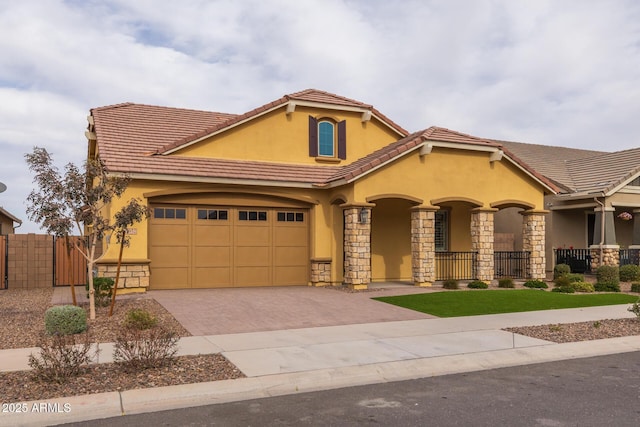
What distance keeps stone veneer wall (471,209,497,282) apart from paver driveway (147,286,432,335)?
3.13 metres

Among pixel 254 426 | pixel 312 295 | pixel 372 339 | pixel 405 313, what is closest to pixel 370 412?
pixel 254 426

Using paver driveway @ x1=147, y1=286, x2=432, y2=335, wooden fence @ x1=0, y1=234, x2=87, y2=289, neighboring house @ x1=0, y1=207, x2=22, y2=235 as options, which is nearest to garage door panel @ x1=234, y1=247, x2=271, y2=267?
paver driveway @ x1=147, y1=286, x2=432, y2=335

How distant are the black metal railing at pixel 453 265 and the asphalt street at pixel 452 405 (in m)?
13.4

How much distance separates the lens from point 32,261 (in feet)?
63.7

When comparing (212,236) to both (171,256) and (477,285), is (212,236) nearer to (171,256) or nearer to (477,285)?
(171,256)

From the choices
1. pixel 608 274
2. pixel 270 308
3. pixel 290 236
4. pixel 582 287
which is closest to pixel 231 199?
pixel 290 236

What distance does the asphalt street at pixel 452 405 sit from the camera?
597 centimetres

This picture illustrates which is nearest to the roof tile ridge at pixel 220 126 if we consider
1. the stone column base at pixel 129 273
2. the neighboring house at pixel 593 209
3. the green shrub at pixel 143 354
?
the stone column base at pixel 129 273

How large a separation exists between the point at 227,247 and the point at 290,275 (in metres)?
2.46

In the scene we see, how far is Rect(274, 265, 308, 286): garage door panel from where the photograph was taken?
19.1 m

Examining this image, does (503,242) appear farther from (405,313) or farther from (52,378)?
(52,378)

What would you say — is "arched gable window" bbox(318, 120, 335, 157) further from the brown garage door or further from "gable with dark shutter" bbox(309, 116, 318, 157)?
the brown garage door

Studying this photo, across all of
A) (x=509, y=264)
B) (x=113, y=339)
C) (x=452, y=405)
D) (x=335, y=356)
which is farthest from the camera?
(x=509, y=264)

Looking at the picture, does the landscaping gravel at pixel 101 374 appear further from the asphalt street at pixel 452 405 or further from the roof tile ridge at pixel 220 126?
the roof tile ridge at pixel 220 126
